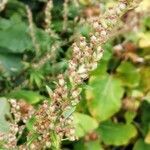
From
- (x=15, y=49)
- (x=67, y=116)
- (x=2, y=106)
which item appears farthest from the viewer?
(x=15, y=49)

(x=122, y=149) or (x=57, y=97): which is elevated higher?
(x=57, y=97)

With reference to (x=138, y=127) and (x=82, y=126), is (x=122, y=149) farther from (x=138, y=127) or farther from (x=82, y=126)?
(x=82, y=126)

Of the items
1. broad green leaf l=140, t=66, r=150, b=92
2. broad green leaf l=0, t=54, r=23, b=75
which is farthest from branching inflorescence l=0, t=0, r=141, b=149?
broad green leaf l=140, t=66, r=150, b=92

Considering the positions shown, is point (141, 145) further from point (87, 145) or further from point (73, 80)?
point (73, 80)

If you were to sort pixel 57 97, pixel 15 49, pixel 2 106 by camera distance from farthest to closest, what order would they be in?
pixel 15 49 < pixel 2 106 < pixel 57 97

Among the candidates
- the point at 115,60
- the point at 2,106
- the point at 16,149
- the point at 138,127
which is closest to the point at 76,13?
the point at 115,60

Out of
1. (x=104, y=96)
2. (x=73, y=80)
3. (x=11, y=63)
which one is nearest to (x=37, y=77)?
(x=11, y=63)

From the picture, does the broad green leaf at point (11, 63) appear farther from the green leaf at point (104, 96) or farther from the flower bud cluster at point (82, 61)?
the flower bud cluster at point (82, 61)

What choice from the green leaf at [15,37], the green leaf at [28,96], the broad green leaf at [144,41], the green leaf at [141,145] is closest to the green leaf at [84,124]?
the green leaf at [28,96]
